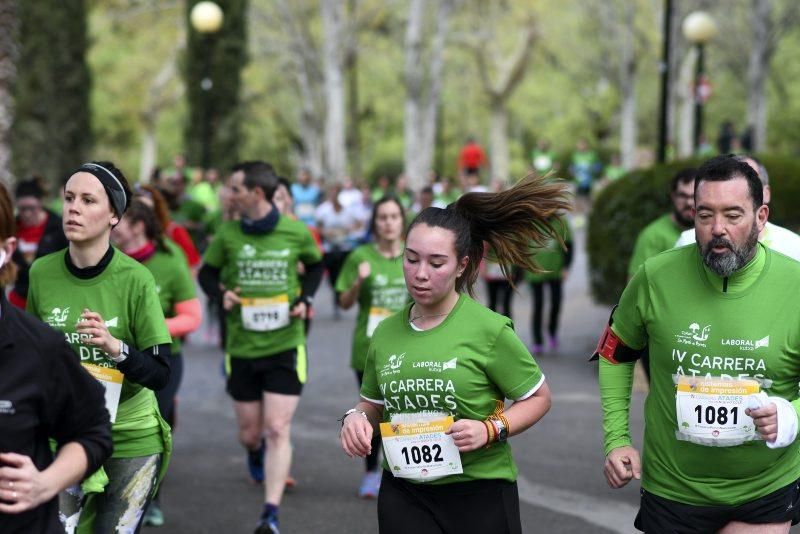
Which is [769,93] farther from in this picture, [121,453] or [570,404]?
[121,453]

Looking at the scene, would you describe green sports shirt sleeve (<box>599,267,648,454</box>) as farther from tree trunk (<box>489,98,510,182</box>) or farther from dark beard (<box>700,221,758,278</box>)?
tree trunk (<box>489,98,510,182</box>)

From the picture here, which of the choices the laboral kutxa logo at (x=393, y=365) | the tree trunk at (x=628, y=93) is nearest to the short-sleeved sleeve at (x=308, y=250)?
the laboral kutxa logo at (x=393, y=365)

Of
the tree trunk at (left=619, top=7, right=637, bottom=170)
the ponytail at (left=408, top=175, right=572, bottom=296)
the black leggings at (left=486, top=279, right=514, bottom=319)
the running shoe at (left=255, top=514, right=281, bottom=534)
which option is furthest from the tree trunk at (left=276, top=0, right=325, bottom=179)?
the ponytail at (left=408, top=175, right=572, bottom=296)

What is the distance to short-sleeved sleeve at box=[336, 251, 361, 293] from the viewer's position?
800cm

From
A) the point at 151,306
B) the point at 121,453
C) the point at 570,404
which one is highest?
the point at 151,306

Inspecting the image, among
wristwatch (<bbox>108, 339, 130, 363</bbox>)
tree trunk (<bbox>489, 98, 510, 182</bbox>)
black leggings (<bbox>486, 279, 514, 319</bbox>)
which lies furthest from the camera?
tree trunk (<bbox>489, 98, 510, 182</bbox>)

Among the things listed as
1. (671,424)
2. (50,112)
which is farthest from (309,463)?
(50,112)

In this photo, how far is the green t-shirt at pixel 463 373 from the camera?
4230 mm

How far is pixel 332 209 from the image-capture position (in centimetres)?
1936

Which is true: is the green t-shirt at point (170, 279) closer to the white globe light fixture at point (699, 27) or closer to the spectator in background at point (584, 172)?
the white globe light fixture at point (699, 27)

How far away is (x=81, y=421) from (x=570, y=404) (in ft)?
26.9

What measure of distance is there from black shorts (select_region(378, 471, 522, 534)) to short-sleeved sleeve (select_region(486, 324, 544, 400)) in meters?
0.33

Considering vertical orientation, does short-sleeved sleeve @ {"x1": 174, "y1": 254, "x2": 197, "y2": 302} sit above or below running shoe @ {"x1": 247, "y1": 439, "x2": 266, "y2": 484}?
above

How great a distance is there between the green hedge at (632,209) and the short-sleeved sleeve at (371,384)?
8640mm
